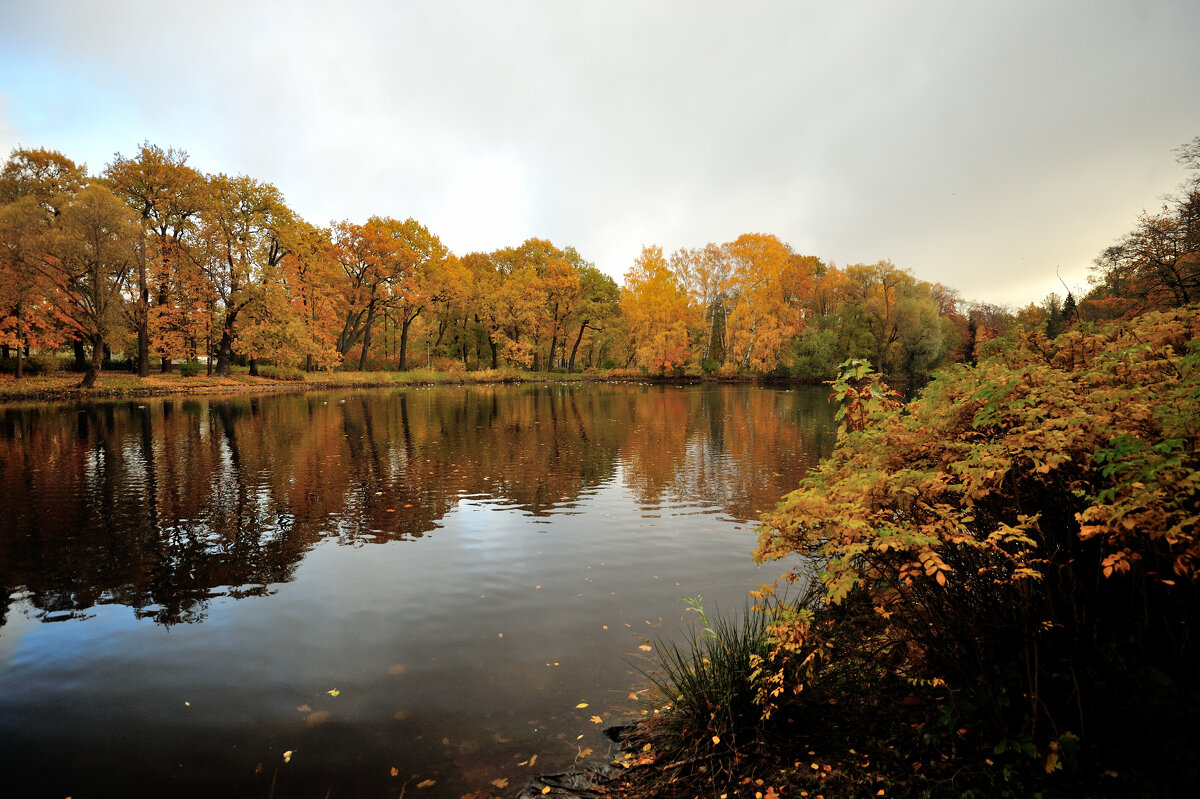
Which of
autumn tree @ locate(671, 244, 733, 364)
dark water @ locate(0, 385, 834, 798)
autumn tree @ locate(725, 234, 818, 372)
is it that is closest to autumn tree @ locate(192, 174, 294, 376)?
dark water @ locate(0, 385, 834, 798)

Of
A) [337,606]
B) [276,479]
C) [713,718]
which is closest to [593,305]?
[276,479]

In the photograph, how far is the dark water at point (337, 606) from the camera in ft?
14.3

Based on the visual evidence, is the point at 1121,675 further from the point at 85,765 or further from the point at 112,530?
the point at 112,530

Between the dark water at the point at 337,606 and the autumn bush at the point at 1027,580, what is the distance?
223cm

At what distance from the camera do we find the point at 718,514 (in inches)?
427

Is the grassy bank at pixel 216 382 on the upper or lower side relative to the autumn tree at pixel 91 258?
lower

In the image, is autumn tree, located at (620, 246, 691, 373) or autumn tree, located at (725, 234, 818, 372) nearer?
autumn tree, located at (725, 234, 818, 372)

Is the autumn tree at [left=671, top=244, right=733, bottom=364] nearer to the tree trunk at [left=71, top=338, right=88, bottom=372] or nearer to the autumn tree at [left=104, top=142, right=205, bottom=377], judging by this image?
the autumn tree at [left=104, top=142, right=205, bottom=377]

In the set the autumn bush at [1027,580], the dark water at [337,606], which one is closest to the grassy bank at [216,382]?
the dark water at [337,606]

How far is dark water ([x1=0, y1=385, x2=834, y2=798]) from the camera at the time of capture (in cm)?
437

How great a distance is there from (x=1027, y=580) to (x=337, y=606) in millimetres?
6929

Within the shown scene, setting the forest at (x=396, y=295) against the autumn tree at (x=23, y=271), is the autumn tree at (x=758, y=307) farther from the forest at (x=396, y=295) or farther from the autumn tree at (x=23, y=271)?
the autumn tree at (x=23, y=271)

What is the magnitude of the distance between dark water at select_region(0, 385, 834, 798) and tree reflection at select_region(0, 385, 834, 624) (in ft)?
0.23

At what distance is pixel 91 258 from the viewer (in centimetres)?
3344
